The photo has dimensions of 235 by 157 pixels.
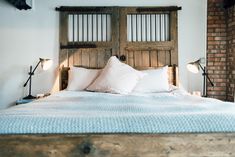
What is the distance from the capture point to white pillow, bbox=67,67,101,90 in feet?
13.4

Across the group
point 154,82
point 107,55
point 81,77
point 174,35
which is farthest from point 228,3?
point 81,77

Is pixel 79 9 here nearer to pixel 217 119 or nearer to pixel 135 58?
pixel 135 58

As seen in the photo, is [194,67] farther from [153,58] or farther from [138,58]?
[138,58]

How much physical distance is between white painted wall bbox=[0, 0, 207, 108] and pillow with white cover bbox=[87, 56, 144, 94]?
2.89ft

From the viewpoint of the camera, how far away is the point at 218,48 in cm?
454

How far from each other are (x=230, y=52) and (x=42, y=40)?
274cm

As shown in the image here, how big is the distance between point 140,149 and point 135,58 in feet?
9.32

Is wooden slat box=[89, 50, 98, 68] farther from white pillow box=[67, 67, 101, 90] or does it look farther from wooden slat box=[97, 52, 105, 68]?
white pillow box=[67, 67, 101, 90]

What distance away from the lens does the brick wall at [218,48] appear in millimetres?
4520

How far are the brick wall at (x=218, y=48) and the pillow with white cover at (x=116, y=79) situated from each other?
48.1 inches

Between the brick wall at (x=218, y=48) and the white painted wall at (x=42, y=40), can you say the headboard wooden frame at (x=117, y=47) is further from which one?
the brick wall at (x=218, y=48)

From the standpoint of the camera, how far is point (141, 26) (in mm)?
4523

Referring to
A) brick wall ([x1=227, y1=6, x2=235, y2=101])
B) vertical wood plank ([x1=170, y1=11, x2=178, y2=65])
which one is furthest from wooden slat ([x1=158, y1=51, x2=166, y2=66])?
brick wall ([x1=227, y1=6, x2=235, y2=101])

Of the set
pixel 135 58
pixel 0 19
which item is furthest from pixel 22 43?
pixel 135 58
